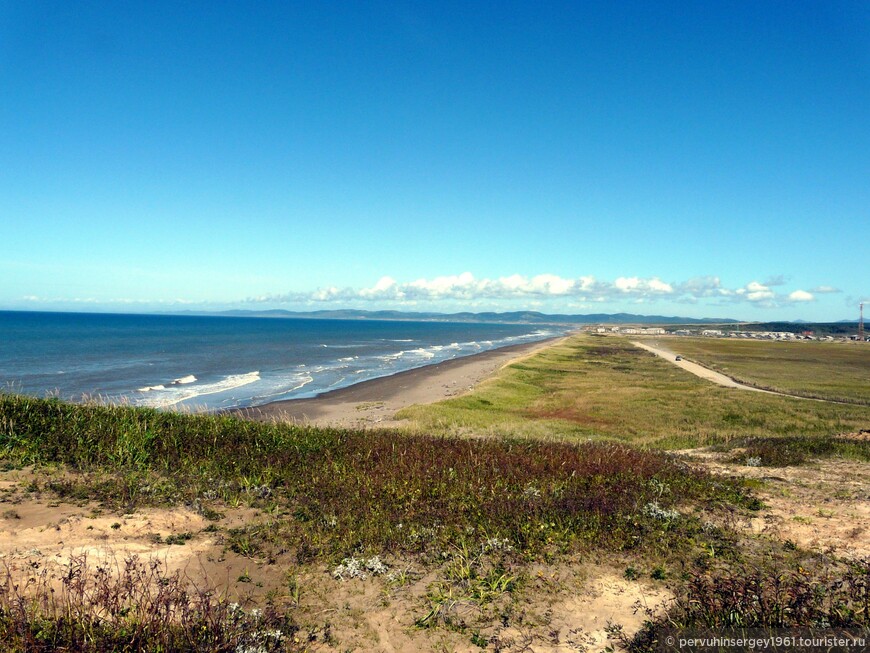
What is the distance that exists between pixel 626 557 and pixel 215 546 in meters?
7.16

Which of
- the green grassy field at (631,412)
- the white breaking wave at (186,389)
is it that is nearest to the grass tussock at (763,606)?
the green grassy field at (631,412)

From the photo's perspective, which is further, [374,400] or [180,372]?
[180,372]

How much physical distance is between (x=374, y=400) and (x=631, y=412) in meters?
21.3

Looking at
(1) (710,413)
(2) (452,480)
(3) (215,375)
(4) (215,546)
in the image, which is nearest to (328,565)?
(4) (215,546)

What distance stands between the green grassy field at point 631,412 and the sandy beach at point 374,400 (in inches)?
127

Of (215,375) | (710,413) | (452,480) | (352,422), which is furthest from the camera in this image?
(215,375)

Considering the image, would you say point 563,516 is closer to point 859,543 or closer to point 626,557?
point 626,557

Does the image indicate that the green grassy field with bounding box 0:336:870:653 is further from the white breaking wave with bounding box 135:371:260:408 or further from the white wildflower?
the white breaking wave with bounding box 135:371:260:408

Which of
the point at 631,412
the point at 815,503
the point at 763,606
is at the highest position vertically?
the point at 763,606

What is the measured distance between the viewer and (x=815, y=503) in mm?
11156

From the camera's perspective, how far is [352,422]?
103ft

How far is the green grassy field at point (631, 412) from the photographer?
1046 inches

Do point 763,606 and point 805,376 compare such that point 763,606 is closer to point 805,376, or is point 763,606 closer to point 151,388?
point 151,388

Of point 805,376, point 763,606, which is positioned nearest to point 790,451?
point 763,606
